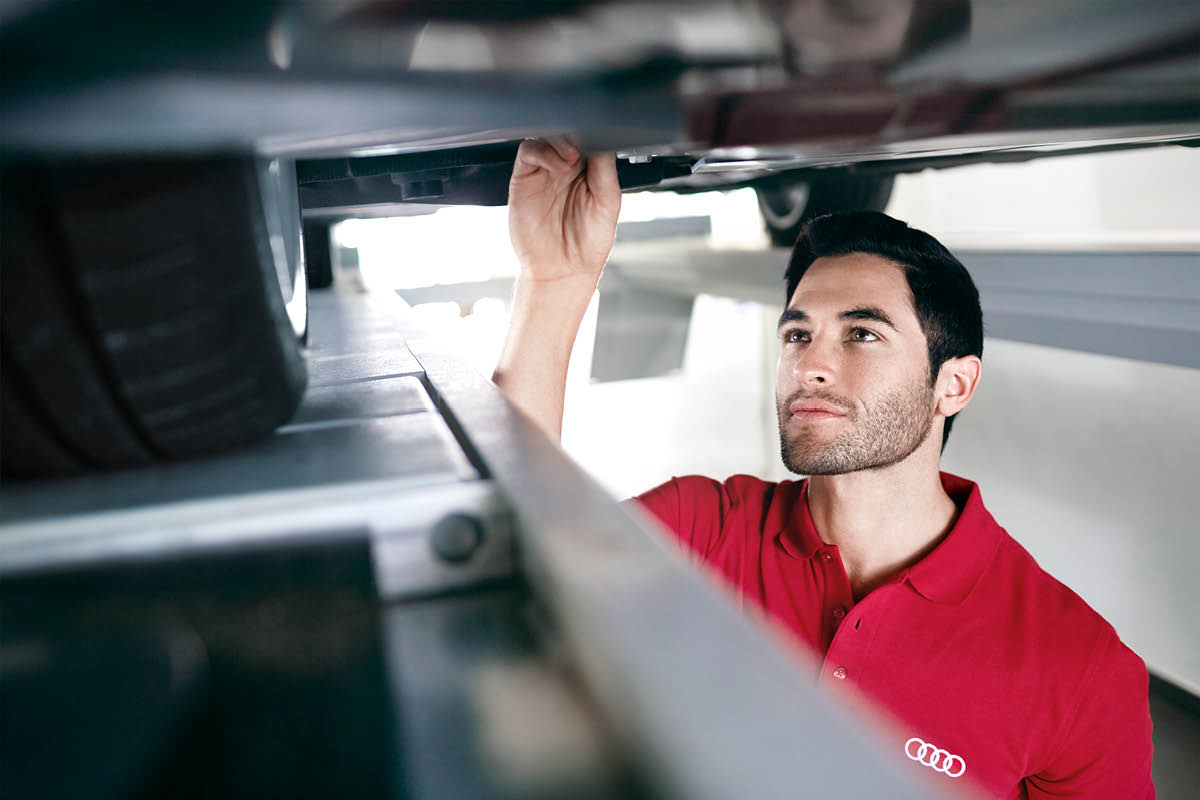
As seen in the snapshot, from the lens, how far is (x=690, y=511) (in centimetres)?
138

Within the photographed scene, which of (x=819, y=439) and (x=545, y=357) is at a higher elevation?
(x=545, y=357)

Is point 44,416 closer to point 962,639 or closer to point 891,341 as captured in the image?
point 962,639

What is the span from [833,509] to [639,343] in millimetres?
2321

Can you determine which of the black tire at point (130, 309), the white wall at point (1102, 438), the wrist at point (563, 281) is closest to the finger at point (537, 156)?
the wrist at point (563, 281)

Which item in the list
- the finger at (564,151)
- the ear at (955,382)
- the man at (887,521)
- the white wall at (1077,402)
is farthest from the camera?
the white wall at (1077,402)

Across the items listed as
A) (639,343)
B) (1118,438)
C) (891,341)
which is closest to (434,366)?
Result: (891,341)

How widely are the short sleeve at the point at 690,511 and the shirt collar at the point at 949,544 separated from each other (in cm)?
10

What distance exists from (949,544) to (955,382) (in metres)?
0.34

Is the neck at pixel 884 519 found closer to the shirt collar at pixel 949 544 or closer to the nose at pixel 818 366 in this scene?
the shirt collar at pixel 949 544

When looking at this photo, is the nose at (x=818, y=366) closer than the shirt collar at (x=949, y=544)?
No

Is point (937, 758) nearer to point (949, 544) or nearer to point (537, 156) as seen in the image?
point (949, 544)

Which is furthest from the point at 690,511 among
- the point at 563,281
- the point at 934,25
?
the point at 934,25

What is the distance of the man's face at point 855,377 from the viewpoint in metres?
1.25

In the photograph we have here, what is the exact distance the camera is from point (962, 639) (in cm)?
106
